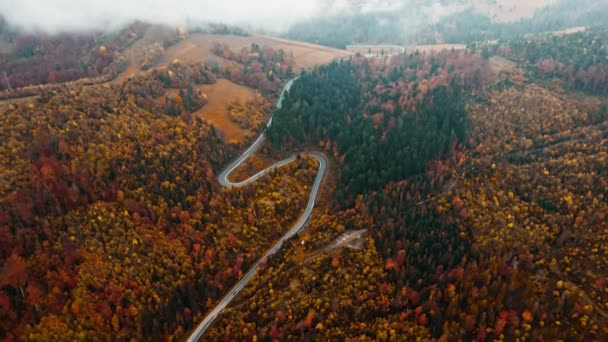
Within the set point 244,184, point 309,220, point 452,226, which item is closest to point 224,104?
point 244,184

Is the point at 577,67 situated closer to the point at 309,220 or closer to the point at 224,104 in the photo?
the point at 309,220

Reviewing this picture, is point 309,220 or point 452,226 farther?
point 309,220

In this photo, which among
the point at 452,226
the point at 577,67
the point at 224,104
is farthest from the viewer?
the point at 224,104

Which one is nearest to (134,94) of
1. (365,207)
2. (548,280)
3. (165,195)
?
(165,195)

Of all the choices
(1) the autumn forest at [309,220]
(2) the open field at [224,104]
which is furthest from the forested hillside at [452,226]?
A: (2) the open field at [224,104]

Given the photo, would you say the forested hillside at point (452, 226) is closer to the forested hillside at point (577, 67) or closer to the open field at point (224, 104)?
the forested hillside at point (577, 67)

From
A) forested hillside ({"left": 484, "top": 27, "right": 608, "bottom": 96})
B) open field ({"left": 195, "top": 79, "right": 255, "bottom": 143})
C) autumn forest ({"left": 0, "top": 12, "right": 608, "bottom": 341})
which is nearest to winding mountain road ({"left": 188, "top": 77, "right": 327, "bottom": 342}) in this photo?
autumn forest ({"left": 0, "top": 12, "right": 608, "bottom": 341})

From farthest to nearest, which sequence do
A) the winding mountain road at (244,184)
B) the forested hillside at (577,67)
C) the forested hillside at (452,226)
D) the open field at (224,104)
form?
the forested hillside at (577,67)
the open field at (224,104)
the winding mountain road at (244,184)
the forested hillside at (452,226)

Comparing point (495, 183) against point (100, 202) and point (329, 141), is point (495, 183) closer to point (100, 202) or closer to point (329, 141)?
point (329, 141)

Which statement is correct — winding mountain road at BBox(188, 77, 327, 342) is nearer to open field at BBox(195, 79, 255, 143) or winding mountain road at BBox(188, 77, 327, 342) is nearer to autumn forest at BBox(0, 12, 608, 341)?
autumn forest at BBox(0, 12, 608, 341)
